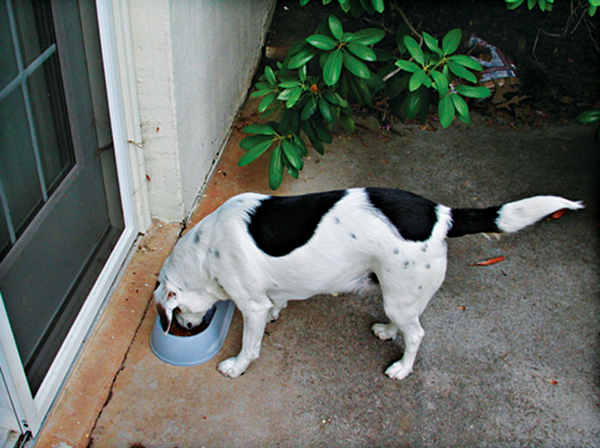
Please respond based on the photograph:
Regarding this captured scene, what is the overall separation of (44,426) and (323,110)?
2.71 m

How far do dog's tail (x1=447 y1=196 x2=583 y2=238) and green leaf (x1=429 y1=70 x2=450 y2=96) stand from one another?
1183 mm

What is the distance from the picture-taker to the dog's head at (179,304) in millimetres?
2910

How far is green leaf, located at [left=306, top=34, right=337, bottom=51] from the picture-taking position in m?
3.65

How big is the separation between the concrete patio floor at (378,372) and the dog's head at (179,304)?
0.32 meters

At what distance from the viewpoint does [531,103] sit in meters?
5.77

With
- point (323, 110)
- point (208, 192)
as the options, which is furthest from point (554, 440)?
point (208, 192)

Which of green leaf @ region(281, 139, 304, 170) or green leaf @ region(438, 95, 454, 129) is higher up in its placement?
green leaf @ region(438, 95, 454, 129)

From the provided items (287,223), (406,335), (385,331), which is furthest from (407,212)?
(385,331)

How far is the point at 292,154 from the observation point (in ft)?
13.5

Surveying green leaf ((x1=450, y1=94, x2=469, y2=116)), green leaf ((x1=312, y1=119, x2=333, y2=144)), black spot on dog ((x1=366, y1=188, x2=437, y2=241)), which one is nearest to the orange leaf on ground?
green leaf ((x1=450, y1=94, x2=469, y2=116))

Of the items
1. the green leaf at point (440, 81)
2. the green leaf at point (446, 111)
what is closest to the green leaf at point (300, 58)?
the green leaf at point (440, 81)

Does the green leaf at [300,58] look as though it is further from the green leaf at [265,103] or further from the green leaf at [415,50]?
the green leaf at [415,50]

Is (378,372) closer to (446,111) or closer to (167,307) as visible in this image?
(167,307)

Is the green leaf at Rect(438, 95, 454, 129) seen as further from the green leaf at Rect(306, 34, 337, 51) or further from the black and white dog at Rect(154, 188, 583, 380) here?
the black and white dog at Rect(154, 188, 583, 380)
